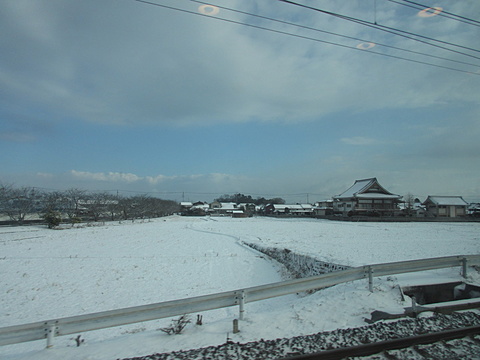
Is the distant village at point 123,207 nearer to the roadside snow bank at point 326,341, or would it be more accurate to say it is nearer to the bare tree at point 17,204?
the bare tree at point 17,204

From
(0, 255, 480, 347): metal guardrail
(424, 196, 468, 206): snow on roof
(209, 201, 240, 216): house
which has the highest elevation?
(424, 196, 468, 206): snow on roof

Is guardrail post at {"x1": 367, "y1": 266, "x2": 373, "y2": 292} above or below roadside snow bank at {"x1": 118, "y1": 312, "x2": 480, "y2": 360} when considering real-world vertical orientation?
above

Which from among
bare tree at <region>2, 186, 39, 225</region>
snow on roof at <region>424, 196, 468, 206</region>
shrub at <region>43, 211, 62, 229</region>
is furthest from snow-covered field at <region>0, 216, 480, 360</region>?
snow on roof at <region>424, 196, 468, 206</region>

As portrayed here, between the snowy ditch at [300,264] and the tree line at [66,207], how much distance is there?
1391 inches

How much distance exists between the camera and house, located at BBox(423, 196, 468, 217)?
52906 mm

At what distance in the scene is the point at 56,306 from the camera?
9.37 m

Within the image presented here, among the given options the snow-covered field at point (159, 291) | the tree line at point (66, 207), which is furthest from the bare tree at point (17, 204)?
the snow-covered field at point (159, 291)

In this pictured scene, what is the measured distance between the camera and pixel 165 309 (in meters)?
5.25

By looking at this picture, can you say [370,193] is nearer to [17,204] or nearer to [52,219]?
[52,219]

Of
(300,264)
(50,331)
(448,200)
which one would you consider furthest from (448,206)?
(50,331)

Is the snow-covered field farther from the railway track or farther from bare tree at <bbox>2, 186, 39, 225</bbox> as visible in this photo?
bare tree at <bbox>2, 186, 39, 225</bbox>

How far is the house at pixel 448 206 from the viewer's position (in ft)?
174

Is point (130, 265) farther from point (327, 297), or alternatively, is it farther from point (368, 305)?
point (368, 305)

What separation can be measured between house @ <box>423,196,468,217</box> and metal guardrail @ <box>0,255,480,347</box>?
57.5m
